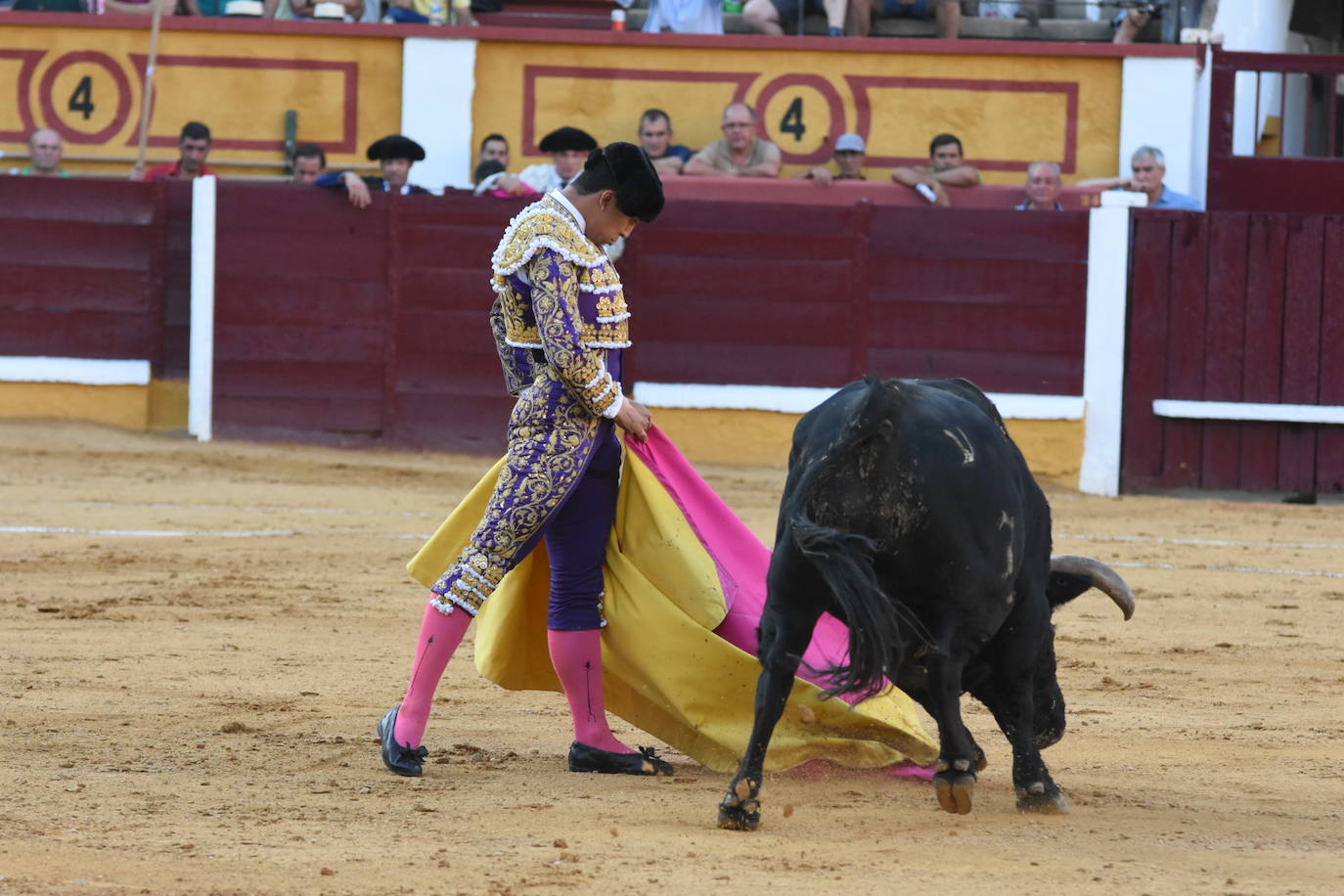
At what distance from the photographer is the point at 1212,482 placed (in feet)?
29.8

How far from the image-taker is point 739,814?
3.08m

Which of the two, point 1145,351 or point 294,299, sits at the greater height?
point 294,299

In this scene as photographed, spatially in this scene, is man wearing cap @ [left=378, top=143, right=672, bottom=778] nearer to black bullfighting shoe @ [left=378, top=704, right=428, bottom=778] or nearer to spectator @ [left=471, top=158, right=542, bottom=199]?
black bullfighting shoe @ [left=378, top=704, right=428, bottom=778]

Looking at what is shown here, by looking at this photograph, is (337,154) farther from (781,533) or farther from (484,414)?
(781,533)

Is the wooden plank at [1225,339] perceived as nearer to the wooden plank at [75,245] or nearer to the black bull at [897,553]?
the wooden plank at [75,245]

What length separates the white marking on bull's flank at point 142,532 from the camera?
22.0 feet

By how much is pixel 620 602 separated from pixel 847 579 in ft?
2.87

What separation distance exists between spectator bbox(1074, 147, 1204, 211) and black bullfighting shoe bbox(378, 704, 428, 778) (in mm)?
6403

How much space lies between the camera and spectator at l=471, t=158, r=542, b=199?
917 centimetres

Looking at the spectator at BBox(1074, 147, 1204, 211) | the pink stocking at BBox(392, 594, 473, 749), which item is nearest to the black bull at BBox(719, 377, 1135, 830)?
the pink stocking at BBox(392, 594, 473, 749)

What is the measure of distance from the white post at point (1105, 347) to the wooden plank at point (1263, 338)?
1.82 ft

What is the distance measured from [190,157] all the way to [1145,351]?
15.6ft

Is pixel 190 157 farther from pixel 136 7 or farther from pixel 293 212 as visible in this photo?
pixel 136 7

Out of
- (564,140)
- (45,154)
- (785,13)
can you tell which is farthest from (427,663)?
(785,13)
